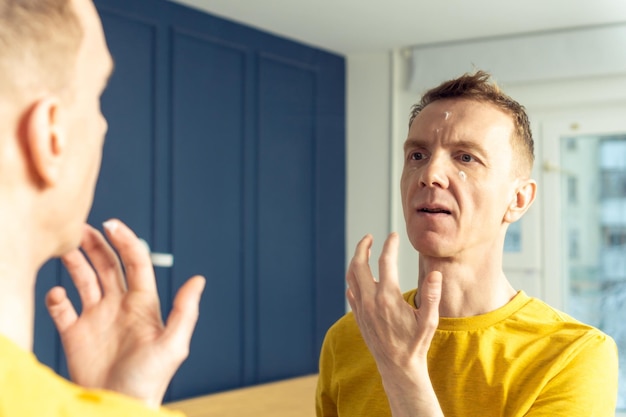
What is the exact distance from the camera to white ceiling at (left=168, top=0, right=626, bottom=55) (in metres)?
4.23

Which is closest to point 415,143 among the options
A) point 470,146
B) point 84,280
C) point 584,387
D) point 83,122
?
point 470,146

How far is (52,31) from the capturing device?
51cm

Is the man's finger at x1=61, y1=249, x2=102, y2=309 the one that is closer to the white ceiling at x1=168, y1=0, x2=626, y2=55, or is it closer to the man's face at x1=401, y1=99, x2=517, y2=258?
the man's face at x1=401, y1=99, x2=517, y2=258

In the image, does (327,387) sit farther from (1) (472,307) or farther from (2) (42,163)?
(2) (42,163)

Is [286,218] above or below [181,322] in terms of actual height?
above

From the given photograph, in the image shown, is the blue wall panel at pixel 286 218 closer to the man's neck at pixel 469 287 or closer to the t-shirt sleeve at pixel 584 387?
the man's neck at pixel 469 287

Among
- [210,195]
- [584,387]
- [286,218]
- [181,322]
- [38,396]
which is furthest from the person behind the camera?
[286,218]

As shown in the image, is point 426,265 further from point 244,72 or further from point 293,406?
point 244,72

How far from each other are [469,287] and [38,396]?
107 centimetres

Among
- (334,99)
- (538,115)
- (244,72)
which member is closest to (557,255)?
(538,115)

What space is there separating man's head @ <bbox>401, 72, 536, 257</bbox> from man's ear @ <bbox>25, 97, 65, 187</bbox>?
37.5 inches

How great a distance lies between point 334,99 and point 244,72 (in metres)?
0.87

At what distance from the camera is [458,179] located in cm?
142

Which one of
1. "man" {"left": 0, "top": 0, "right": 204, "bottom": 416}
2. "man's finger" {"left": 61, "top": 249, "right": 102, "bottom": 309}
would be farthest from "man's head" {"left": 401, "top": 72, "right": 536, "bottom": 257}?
"man" {"left": 0, "top": 0, "right": 204, "bottom": 416}
